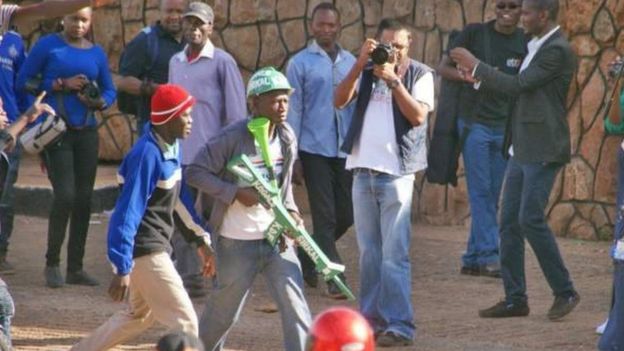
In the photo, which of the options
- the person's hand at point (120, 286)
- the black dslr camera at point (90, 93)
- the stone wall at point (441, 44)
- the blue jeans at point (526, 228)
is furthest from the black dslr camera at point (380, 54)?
the stone wall at point (441, 44)

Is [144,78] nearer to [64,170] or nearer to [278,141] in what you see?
[64,170]

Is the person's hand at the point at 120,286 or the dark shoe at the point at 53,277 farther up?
the person's hand at the point at 120,286

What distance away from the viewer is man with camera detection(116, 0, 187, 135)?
1174 centimetres

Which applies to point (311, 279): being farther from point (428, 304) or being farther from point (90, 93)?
point (90, 93)

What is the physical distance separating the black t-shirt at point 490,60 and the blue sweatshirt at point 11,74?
314 centimetres

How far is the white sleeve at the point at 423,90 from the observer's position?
383 inches

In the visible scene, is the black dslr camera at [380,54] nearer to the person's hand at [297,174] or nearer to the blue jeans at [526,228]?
the blue jeans at [526,228]

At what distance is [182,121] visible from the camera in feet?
27.6

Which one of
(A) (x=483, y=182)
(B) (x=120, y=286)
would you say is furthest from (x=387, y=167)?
(A) (x=483, y=182)

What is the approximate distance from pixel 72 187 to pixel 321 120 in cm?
181

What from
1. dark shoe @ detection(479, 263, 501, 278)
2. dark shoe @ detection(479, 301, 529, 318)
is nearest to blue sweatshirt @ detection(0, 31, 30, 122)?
dark shoe @ detection(479, 263, 501, 278)

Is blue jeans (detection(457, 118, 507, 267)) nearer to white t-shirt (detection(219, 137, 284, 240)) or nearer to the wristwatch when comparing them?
the wristwatch

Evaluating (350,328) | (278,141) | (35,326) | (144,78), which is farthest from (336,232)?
(350,328)

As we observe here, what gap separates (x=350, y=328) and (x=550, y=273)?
5544 mm
